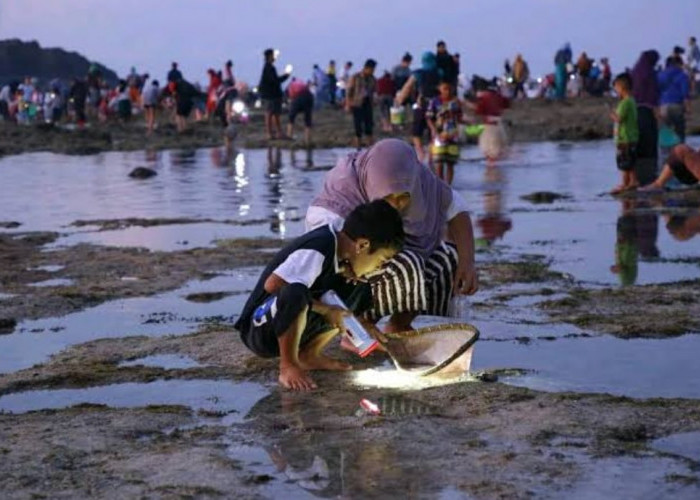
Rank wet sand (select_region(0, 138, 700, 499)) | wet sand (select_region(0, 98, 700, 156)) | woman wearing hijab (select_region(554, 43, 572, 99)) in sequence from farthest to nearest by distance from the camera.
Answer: woman wearing hijab (select_region(554, 43, 572, 99)), wet sand (select_region(0, 98, 700, 156)), wet sand (select_region(0, 138, 700, 499))

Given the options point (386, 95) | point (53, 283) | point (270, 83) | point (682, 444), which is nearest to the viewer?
point (682, 444)

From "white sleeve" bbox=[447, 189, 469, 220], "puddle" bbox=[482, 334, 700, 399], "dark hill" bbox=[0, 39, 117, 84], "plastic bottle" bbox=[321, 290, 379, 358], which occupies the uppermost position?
"dark hill" bbox=[0, 39, 117, 84]

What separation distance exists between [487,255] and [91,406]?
543cm

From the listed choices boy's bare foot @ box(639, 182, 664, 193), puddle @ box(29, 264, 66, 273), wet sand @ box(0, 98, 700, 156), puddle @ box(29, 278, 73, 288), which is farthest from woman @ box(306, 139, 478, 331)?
wet sand @ box(0, 98, 700, 156)

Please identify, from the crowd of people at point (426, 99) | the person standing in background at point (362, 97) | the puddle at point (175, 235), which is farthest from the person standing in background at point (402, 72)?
the puddle at point (175, 235)

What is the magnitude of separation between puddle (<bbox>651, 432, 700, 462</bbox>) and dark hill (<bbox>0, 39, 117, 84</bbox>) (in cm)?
8218

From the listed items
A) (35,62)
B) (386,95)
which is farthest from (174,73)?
(35,62)

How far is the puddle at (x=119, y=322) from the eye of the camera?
748 cm

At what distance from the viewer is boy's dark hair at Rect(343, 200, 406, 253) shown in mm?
6090

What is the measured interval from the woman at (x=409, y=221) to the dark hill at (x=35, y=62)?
79.9m

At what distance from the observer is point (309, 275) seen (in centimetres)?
620

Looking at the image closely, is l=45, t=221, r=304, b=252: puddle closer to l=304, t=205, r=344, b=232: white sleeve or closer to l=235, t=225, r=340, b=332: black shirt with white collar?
l=304, t=205, r=344, b=232: white sleeve

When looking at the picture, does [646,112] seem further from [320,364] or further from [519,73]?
[519,73]

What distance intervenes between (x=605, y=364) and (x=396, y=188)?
128 cm
